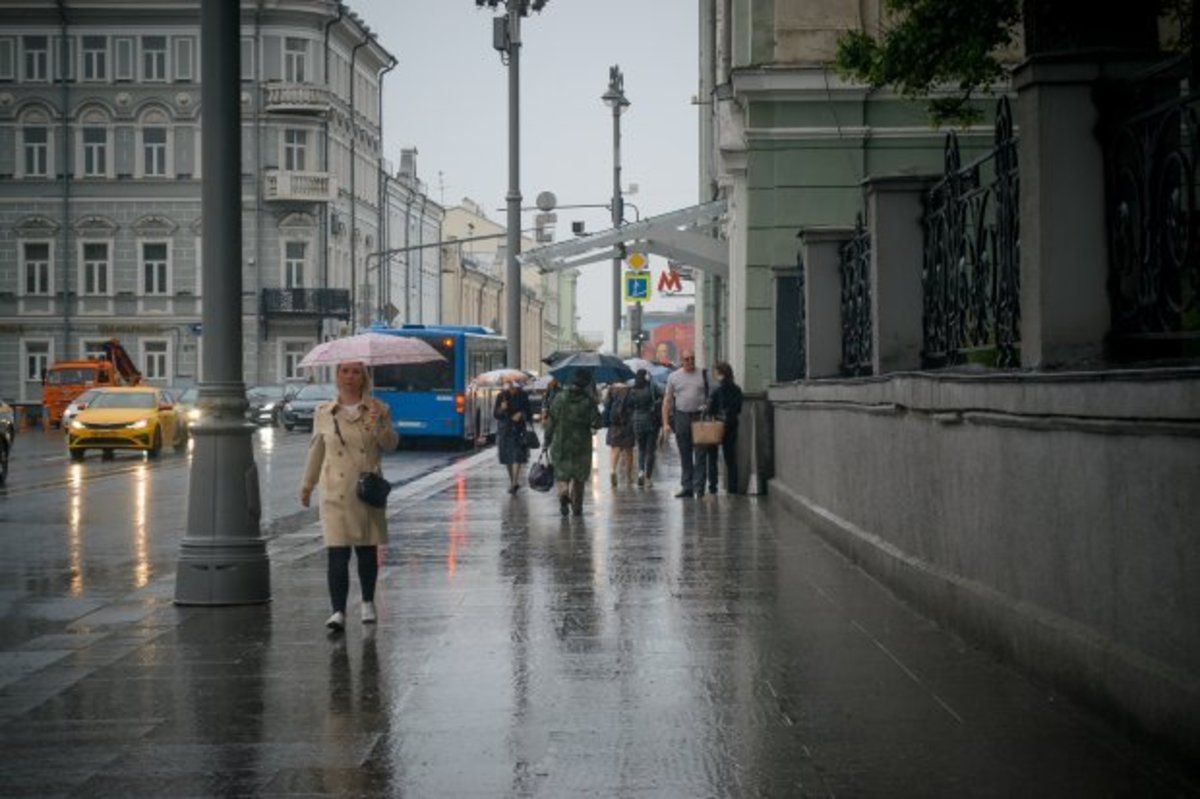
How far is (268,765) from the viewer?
7.82 metres

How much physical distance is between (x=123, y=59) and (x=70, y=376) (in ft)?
58.0

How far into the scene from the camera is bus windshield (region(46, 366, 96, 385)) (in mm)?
70375

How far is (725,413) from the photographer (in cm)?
2627

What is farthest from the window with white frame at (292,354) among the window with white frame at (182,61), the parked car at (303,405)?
the parked car at (303,405)

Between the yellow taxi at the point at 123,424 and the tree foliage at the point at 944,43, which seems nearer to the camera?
the tree foliage at the point at 944,43

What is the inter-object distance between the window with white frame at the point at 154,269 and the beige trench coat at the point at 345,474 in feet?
235

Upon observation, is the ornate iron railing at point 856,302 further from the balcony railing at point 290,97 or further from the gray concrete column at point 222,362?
the balcony railing at point 290,97

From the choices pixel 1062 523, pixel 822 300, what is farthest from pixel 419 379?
pixel 1062 523

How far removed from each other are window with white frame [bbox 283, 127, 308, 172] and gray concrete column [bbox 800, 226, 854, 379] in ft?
212

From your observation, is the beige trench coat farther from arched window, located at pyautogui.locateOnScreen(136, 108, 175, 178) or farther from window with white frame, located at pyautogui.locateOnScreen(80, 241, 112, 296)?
arched window, located at pyautogui.locateOnScreen(136, 108, 175, 178)

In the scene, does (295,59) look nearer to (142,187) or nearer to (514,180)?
(142,187)

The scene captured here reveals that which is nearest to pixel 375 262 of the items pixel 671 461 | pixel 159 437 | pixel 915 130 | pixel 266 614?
pixel 159 437

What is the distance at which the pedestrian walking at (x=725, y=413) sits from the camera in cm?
2619

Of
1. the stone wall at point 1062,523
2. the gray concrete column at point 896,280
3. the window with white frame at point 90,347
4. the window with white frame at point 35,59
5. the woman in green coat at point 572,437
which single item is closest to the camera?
the stone wall at point 1062,523
